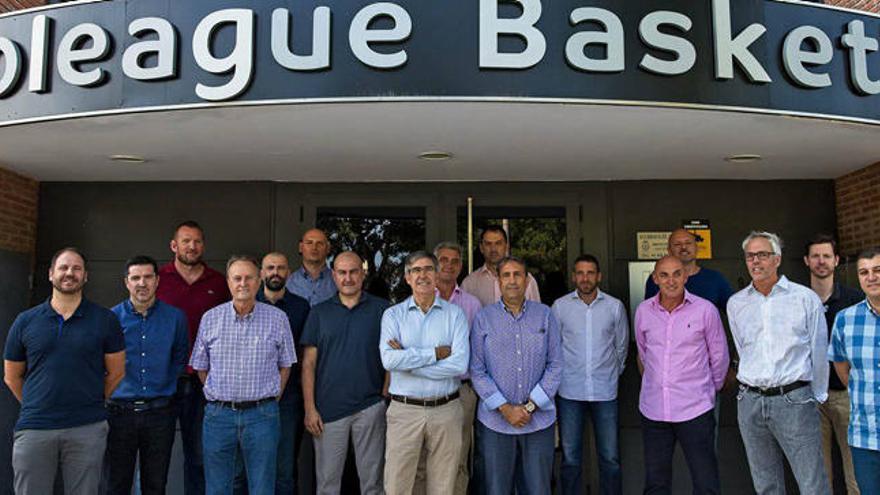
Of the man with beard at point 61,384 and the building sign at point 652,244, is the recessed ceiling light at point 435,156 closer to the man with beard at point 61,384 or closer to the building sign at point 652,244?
the building sign at point 652,244

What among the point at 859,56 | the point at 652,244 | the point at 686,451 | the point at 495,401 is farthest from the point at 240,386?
the point at 859,56

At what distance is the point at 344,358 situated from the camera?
4.36m

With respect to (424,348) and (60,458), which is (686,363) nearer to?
(424,348)

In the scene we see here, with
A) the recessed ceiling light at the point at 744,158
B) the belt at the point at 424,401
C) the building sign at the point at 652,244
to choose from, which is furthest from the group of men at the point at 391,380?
the building sign at the point at 652,244

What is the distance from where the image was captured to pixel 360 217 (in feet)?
20.4

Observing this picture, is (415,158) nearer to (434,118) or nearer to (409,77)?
(434,118)

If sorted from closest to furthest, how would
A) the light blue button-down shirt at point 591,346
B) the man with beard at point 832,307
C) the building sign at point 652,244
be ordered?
1. the man with beard at point 832,307
2. the light blue button-down shirt at point 591,346
3. the building sign at point 652,244

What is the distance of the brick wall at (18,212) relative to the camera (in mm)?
5684

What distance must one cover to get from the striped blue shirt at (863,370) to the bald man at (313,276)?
11.0 feet

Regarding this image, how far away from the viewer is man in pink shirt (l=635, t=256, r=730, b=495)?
4.50 meters

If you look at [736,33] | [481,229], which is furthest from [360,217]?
[736,33]

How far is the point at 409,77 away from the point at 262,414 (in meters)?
2.19

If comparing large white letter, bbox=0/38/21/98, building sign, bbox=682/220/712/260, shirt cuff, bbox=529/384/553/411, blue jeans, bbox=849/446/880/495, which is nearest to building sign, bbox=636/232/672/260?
building sign, bbox=682/220/712/260

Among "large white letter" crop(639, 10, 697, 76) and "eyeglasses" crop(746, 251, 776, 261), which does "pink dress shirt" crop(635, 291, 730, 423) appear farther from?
"large white letter" crop(639, 10, 697, 76)
